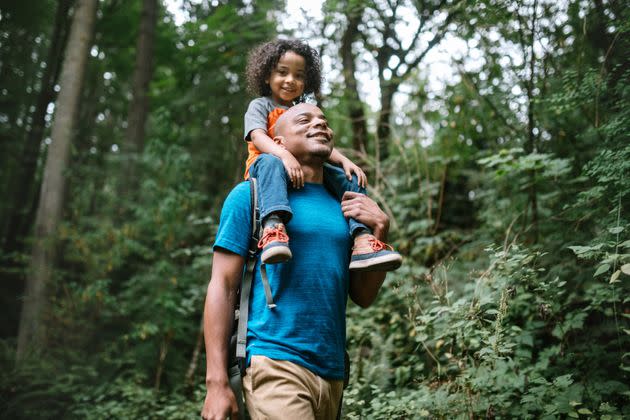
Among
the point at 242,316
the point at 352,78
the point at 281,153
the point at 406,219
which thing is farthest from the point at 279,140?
the point at 352,78

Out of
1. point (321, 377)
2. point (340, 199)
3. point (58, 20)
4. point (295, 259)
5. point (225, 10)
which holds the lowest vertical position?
point (321, 377)

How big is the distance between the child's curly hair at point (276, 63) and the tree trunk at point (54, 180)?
19.3ft

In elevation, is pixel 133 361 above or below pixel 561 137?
below

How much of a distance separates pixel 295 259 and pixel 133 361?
16.6ft

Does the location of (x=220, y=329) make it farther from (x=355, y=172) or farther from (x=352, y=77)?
(x=352, y=77)

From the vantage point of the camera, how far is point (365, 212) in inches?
95.1

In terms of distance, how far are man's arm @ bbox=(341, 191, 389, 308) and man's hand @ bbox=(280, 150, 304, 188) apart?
0.25m

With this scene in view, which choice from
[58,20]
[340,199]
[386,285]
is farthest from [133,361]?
[58,20]

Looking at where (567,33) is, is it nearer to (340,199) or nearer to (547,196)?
(547,196)

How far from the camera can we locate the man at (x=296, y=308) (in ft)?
6.55

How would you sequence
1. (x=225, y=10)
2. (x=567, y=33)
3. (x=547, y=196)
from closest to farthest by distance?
(x=567, y=33)
(x=547, y=196)
(x=225, y=10)

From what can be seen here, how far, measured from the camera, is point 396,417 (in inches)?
133

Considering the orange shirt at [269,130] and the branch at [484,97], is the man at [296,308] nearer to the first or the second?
the orange shirt at [269,130]

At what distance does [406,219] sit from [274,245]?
14.3ft
